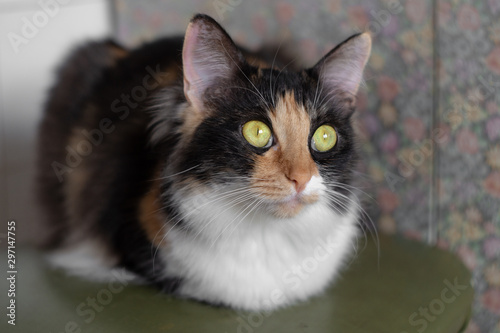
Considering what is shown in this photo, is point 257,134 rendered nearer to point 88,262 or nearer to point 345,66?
point 345,66

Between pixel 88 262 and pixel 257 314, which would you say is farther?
pixel 88 262

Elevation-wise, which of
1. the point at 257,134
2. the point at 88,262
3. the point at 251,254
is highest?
the point at 257,134

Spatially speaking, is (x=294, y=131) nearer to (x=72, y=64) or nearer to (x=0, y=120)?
(x=72, y=64)

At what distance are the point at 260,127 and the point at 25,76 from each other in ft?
3.54

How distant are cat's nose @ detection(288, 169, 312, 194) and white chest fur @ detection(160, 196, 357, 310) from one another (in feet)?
0.33

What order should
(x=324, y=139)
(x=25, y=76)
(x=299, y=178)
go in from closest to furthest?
(x=299, y=178)
(x=324, y=139)
(x=25, y=76)

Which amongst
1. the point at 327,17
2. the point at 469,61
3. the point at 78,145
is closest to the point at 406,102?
the point at 469,61

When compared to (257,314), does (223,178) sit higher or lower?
higher

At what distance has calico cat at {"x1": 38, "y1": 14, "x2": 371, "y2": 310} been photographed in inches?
38.7

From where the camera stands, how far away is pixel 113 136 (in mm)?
1386

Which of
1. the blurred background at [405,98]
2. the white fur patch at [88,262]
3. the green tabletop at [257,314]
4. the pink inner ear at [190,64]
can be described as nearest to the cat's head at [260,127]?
the pink inner ear at [190,64]

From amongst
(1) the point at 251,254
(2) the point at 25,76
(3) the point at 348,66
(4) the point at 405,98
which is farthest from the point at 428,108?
(2) the point at 25,76

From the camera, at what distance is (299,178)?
3.06 feet

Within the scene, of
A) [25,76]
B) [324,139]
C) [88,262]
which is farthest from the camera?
[25,76]
